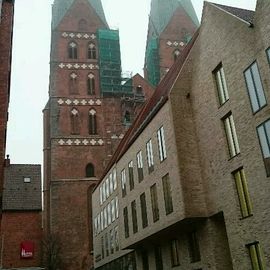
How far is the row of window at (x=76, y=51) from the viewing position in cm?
4725

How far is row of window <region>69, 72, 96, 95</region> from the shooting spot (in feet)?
148

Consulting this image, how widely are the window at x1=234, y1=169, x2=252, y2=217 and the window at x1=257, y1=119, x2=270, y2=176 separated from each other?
5.28ft

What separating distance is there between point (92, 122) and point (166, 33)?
1601 centimetres

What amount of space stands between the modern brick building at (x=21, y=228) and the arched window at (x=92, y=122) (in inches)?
341

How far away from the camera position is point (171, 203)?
20078 mm

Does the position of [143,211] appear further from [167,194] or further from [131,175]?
[167,194]

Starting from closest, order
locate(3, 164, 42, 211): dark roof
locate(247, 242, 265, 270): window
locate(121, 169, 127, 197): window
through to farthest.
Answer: locate(247, 242, 265, 270): window → locate(121, 169, 127, 197): window → locate(3, 164, 42, 211): dark roof

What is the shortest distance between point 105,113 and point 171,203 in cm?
2531

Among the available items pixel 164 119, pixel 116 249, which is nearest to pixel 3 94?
pixel 164 119

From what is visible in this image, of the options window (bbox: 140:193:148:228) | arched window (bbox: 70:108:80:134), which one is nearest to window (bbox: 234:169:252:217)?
window (bbox: 140:193:148:228)

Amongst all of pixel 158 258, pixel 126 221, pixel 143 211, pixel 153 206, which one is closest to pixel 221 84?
pixel 153 206

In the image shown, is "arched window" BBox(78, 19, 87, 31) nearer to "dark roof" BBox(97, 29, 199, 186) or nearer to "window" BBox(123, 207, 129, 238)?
"dark roof" BBox(97, 29, 199, 186)

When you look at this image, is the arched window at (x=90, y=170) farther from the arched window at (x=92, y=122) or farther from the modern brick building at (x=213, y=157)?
the modern brick building at (x=213, y=157)

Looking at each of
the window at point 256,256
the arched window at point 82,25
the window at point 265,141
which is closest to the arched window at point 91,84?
the arched window at point 82,25
